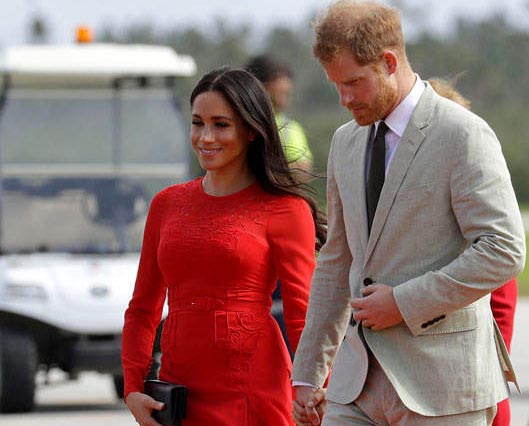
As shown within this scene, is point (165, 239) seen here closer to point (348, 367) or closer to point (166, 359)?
point (166, 359)

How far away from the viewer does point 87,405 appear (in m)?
11.0

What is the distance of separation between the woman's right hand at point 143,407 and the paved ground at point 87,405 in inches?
172

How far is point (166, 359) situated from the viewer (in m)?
4.60

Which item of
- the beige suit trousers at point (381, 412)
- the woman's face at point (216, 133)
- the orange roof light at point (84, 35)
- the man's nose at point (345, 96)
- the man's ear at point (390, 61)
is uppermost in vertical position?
the orange roof light at point (84, 35)

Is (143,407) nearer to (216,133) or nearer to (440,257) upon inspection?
(216,133)

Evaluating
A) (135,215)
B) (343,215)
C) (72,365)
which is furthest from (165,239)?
(135,215)

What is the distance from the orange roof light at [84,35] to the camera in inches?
445

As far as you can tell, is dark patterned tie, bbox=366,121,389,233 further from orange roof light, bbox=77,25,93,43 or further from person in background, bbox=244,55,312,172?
orange roof light, bbox=77,25,93,43

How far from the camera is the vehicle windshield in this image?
421 inches

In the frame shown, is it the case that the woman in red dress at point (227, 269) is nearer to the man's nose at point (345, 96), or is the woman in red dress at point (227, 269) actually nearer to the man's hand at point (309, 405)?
the man's hand at point (309, 405)

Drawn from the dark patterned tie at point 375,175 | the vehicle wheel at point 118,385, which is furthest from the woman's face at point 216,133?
the vehicle wheel at point 118,385

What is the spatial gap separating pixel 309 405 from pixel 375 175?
2.25 feet

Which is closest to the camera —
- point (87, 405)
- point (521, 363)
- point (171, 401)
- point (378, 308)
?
point (378, 308)

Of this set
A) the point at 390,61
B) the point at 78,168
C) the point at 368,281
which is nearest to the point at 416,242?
the point at 368,281
